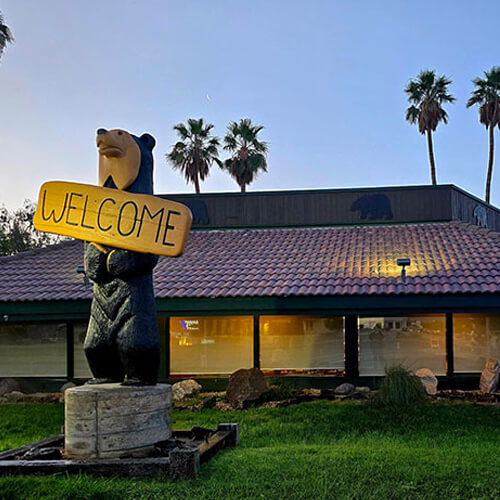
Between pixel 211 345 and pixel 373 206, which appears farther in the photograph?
pixel 373 206

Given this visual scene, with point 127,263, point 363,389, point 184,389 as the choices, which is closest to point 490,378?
point 363,389

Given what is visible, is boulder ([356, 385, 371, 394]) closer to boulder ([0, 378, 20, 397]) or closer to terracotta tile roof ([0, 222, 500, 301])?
terracotta tile roof ([0, 222, 500, 301])

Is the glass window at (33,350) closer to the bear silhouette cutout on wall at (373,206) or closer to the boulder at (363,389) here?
the boulder at (363,389)

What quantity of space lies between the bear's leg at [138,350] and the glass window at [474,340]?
9.20 meters

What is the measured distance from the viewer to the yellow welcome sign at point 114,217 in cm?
852

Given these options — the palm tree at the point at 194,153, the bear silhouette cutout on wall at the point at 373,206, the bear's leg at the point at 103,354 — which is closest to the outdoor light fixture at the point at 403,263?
the bear silhouette cutout on wall at the point at 373,206

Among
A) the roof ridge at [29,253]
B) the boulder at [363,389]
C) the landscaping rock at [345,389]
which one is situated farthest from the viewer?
the roof ridge at [29,253]

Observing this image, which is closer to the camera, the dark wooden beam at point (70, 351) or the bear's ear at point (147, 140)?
the bear's ear at point (147, 140)

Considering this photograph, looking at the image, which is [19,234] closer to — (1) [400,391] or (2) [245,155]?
(2) [245,155]

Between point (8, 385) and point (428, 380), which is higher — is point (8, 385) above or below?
below

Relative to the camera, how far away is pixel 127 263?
28.9 ft

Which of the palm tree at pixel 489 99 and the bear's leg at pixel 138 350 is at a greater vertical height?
the palm tree at pixel 489 99

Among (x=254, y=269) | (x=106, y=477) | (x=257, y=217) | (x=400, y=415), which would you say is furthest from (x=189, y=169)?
(x=106, y=477)

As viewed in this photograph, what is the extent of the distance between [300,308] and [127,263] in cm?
728
